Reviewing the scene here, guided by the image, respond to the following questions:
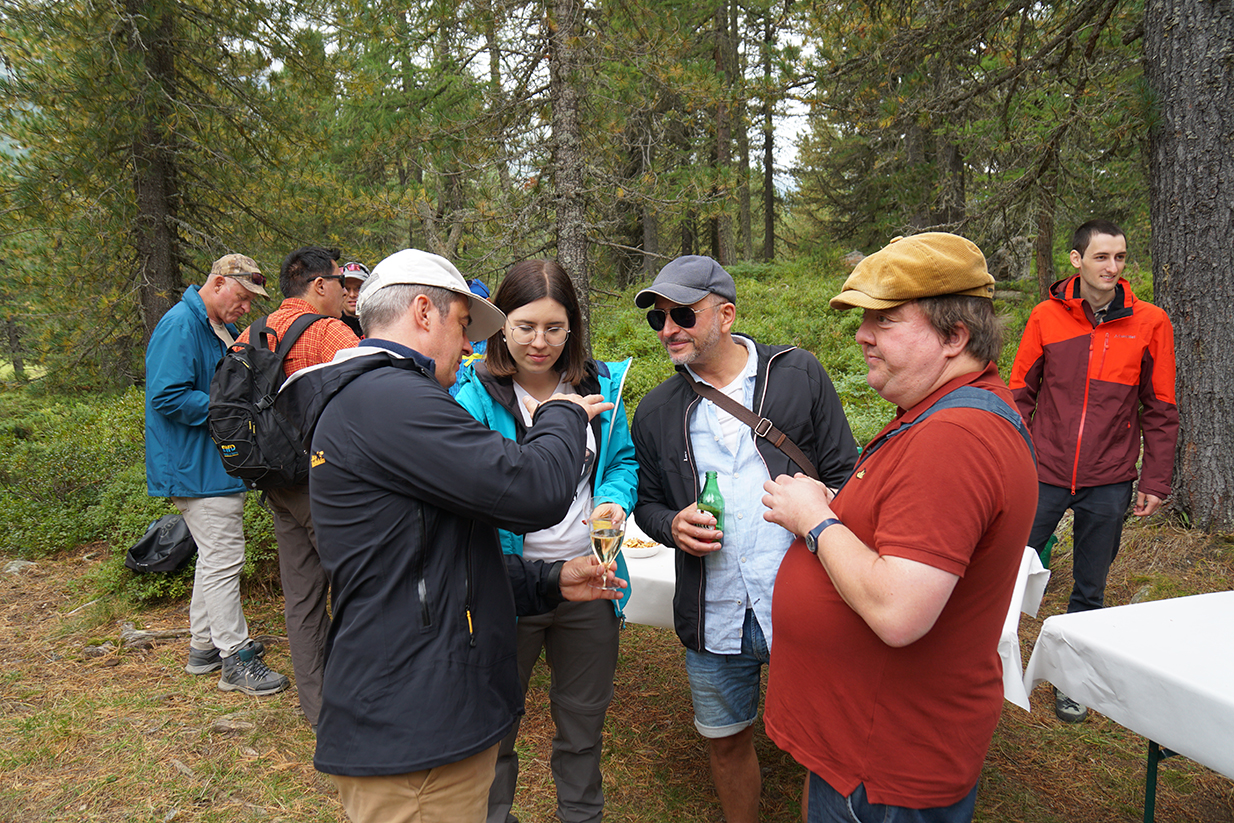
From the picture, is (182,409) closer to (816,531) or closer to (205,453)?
(205,453)

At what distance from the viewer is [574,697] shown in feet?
8.63

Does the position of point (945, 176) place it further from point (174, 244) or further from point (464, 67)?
point (174, 244)

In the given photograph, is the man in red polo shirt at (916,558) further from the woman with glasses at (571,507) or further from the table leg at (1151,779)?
the table leg at (1151,779)

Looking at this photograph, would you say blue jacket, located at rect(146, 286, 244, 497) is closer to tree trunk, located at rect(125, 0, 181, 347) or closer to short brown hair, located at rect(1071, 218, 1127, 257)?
tree trunk, located at rect(125, 0, 181, 347)

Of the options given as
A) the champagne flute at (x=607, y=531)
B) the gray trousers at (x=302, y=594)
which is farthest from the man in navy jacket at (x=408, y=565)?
the gray trousers at (x=302, y=594)

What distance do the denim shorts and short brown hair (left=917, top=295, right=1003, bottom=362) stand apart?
1375 millimetres

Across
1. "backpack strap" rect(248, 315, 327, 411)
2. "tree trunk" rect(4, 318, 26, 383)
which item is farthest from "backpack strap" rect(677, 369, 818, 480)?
"tree trunk" rect(4, 318, 26, 383)

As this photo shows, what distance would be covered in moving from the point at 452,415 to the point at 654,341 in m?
11.5

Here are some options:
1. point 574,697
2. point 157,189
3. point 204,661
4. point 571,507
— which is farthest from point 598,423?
point 157,189

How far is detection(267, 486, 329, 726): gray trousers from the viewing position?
3672mm

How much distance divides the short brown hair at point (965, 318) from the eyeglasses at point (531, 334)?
1.35 metres

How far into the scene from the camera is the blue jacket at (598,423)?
255 centimetres

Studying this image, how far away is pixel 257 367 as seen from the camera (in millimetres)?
3576

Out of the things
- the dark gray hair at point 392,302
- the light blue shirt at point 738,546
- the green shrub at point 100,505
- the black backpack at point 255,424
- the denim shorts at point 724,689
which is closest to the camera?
the dark gray hair at point 392,302
